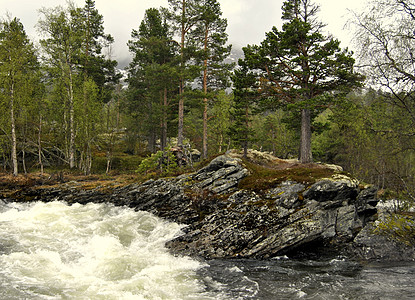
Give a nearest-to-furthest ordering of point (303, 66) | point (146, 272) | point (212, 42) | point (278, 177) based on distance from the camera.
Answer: point (146, 272) → point (278, 177) → point (303, 66) → point (212, 42)

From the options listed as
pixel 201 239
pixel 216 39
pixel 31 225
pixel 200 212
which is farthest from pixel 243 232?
pixel 216 39

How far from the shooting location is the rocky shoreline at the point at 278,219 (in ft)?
35.4

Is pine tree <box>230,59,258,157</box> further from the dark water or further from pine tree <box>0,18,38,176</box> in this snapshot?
pine tree <box>0,18,38,176</box>

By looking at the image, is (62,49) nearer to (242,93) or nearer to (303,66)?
(242,93)

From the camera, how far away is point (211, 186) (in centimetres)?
1464

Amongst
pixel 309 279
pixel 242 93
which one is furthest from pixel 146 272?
pixel 242 93

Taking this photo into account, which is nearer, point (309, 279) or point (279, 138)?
point (309, 279)

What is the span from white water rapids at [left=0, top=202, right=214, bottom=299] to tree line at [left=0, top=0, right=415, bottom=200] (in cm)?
857

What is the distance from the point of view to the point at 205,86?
26.3 metres

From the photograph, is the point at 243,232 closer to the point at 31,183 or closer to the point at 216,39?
the point at 31,183

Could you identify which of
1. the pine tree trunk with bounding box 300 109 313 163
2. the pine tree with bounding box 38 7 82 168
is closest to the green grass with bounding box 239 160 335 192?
the pine tree trunk with bounding box 300 109 313 163

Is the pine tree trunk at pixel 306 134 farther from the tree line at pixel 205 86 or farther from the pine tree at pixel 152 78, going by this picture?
the pine tree at pixel 152 78

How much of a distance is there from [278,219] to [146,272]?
20.6ft

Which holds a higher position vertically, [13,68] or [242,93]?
[13,68]
